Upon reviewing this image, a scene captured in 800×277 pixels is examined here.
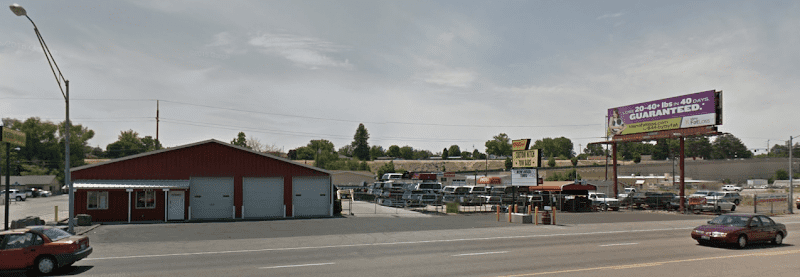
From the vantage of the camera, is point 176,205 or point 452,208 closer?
point 176,205

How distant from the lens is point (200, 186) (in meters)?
37.2

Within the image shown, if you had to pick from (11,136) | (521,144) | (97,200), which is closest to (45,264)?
(11,136)

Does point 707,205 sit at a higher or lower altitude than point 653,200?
lower

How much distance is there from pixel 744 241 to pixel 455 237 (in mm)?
11867

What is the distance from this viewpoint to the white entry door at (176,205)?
35656 mm

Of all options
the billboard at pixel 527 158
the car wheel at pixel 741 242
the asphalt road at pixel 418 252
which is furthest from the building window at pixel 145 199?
the car wheel at pixel 741 242

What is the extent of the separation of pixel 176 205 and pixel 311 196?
9.46 meters

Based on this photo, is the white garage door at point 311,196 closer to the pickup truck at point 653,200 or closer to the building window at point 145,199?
the building window at point 145,199

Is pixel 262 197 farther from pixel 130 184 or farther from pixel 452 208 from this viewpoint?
pixel 452 208

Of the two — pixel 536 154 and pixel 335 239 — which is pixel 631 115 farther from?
pixel 335 239

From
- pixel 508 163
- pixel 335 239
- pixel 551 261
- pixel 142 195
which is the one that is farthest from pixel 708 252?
pixel 508 163

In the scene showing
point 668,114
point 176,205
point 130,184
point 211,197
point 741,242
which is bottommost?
point 176,205

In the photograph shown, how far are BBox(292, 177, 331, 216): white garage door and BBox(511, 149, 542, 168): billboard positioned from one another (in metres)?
14.2

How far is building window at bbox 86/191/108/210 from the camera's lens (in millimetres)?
34188
